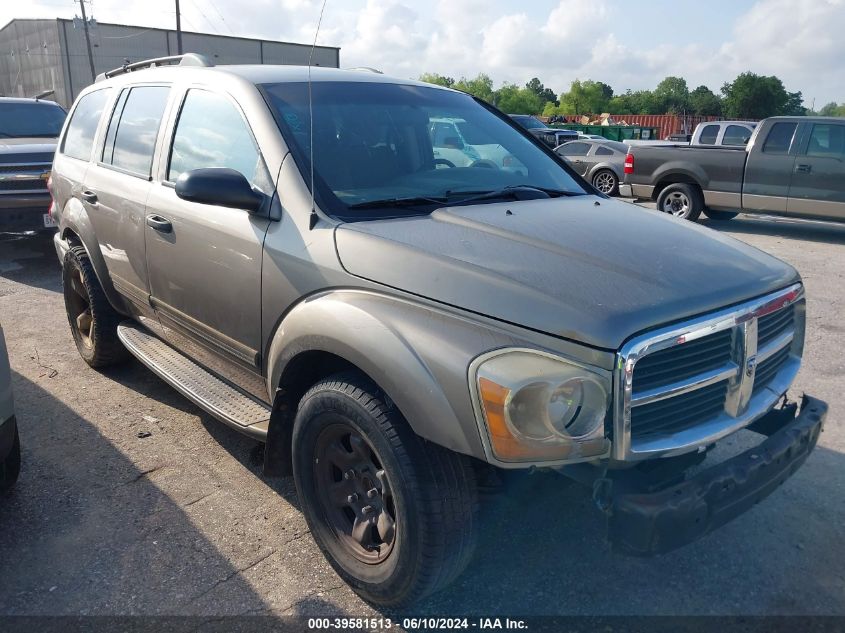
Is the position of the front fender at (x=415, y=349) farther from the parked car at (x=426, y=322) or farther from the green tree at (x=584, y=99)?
the green tree at (x=584, y=99)

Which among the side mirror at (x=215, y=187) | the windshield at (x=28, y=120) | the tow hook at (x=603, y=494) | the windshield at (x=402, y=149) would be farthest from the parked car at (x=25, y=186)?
the tow hook at (x=603, y=494)

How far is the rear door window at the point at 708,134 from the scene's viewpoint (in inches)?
A: 574

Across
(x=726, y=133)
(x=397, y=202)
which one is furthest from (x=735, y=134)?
(x=397, y=202)

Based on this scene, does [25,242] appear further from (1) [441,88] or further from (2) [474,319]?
(2) [474,319]

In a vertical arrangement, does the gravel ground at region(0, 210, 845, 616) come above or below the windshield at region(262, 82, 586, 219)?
below

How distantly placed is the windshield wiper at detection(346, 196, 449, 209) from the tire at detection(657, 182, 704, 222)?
971cm

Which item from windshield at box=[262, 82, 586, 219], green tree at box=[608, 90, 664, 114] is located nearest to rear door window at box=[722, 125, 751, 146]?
windshield at box=[262, 82, 586, 219]

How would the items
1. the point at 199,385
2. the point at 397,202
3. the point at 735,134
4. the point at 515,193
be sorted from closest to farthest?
1. the point at 397,202
2. the point at 515,193
3. the point at 199,385
4. the point at 735,134

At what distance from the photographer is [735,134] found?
14.3 m

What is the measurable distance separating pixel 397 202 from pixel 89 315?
3.11 metres

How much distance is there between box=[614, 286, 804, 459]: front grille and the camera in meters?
2.11

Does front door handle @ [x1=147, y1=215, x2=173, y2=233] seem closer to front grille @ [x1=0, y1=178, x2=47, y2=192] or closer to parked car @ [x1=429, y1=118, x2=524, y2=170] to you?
parked car @ [x1=429, y1=118, x2=524, y2=170]

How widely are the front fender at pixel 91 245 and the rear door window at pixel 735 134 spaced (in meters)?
13.0

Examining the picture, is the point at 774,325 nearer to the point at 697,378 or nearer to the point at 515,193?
the point at 697,378
